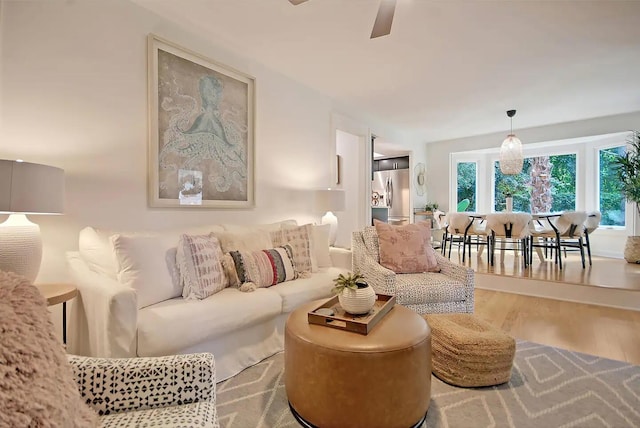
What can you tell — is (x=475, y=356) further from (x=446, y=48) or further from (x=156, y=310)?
(x=446, y=48)

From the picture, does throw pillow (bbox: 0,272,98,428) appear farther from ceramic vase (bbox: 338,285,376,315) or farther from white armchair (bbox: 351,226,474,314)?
white armchair (bbox: 351,226,474,314)

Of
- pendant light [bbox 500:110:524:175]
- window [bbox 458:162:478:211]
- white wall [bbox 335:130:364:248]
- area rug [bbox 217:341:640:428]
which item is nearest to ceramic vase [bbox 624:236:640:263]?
pendant light [bbox 500:110:524:175]

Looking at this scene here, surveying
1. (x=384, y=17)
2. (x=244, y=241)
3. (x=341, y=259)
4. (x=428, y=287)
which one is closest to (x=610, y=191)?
(x=428, y=287)

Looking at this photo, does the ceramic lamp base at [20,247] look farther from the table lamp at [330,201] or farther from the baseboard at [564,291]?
the baseboard at [564,291]

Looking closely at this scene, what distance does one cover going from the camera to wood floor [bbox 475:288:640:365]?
2.37 m

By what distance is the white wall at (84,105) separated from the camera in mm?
1921

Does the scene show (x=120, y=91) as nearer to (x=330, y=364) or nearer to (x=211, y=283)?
(x=211, y=283)

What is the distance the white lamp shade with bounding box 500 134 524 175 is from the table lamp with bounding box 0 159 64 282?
5.35 metres

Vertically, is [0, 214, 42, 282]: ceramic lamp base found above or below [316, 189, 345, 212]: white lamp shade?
below

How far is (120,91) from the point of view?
2.29 metres

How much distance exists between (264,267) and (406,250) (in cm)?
126

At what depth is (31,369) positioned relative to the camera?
0.71 meters

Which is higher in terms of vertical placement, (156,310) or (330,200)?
(330,200)

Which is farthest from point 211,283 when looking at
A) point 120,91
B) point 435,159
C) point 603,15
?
point 435,159
